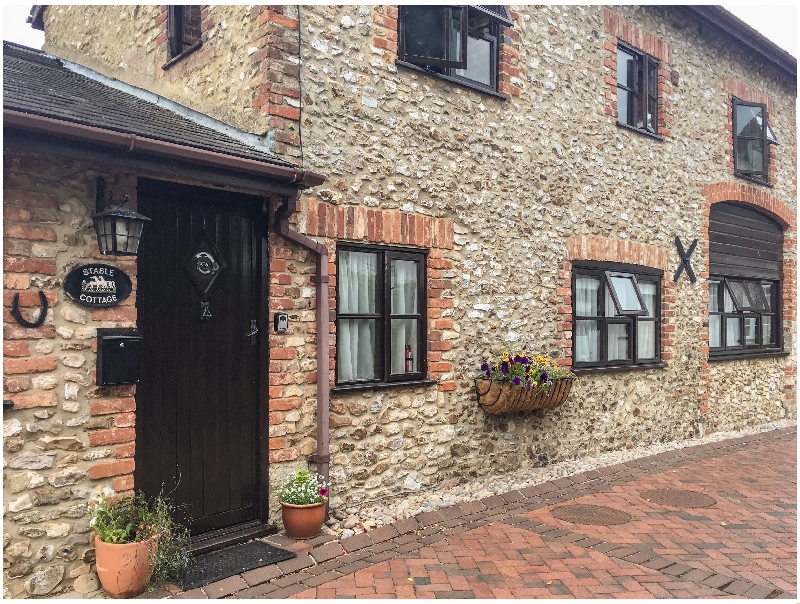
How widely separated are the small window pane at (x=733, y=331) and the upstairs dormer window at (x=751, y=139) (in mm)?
2241

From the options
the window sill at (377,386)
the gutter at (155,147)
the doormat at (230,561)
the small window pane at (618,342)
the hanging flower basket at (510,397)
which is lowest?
the doormat at (230,561)

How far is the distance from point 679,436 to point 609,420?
1.71 meters

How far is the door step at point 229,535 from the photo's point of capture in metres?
4.77

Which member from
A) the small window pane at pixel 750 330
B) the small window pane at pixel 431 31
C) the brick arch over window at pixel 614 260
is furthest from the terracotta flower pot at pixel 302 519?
the small window pane at pixel 750 330

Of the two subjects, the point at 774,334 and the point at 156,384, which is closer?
the point at 156,384

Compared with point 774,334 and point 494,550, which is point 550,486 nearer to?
point 494,550

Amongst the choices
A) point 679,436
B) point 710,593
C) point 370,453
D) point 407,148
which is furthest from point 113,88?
point 679,436

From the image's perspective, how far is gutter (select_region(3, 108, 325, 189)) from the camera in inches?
144

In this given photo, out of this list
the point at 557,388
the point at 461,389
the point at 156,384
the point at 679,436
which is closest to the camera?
the point at 156,384

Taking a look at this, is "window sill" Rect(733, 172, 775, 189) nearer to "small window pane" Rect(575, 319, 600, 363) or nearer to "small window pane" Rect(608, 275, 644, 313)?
"small window pane" Rect(608, 275, 644, 313)

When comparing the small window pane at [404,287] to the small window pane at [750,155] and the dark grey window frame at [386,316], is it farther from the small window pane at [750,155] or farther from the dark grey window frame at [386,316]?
the small window pane at [750,155]

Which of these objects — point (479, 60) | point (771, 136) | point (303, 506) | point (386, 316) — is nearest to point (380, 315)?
point (386, 316)

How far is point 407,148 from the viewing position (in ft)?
20.2

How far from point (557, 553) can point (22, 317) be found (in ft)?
12.7
